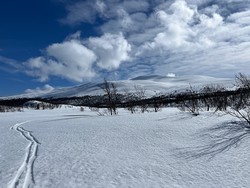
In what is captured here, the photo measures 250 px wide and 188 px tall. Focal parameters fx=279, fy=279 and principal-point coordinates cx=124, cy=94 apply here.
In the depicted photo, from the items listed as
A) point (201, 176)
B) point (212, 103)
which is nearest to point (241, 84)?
point (201, 176)

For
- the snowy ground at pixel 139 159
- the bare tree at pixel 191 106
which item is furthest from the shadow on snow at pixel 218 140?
the bare tree at pixel 191 106

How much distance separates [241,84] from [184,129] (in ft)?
13.3

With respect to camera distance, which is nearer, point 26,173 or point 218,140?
point 26,173

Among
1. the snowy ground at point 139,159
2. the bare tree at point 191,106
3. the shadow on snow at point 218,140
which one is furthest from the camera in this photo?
the bare tree at point 191,106

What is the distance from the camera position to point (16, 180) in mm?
5641

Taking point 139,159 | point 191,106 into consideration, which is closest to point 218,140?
point 139,159

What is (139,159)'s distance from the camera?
6.94 m

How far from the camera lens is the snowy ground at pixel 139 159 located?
218 inches

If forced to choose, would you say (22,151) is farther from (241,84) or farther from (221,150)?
(241,84)

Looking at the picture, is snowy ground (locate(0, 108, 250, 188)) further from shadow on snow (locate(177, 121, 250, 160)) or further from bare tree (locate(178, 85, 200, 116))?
bare tree (locate(178, 85, 200, 116))

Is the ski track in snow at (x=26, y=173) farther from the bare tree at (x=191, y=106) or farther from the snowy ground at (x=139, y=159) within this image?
the bare tree at (x=191, y=106)

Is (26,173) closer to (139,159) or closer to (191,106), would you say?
(139,159)

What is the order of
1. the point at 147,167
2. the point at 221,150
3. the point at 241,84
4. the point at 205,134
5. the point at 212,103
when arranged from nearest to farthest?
the point at 147,167
the point at 221,150
the point at 205,134
the point at 241,84
the point at 212,103

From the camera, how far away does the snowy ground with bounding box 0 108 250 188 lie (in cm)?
554
